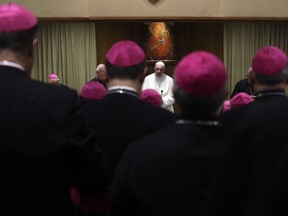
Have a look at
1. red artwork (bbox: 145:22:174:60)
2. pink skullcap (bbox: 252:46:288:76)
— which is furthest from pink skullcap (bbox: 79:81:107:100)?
red artwork (bbox: 145:22:174:60)

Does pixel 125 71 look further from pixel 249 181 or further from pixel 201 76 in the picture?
pixel 249 181

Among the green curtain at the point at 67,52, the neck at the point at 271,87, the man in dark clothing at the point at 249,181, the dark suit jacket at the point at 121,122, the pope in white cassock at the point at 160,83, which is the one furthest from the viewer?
the green curtain at the point at 67,52

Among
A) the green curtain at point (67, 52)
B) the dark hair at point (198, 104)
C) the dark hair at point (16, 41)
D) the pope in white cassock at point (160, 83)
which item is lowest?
the pope in white cassock at point (160, 83)

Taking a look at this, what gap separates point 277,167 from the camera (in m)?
1.33

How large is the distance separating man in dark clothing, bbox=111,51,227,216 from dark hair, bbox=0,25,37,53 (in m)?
0.72

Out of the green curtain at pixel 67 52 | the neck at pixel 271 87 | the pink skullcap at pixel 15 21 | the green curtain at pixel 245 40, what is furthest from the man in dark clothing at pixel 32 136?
the green curtain at pixel 245 40

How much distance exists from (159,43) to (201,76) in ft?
31.4

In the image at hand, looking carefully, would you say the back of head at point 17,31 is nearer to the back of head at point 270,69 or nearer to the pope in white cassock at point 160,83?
the back of head at point 270,69

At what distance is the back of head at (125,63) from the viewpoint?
2963 mm

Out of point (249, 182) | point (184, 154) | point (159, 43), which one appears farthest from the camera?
point (159, 43)

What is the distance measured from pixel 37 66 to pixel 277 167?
9.85m

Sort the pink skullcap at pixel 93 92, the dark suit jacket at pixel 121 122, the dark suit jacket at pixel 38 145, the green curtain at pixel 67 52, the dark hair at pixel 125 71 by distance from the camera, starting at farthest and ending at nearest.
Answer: the green curtain at pixel 67 52
the pink skullcap at pixel 93 92
the dark hair at pixel 125 71
the dark suit jacket at pixel 121 122
the dark suit jacket at pixel 38 145

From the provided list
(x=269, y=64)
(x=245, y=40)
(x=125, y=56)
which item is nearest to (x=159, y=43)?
(x=245, y=40)

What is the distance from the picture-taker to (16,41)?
2238 mm
